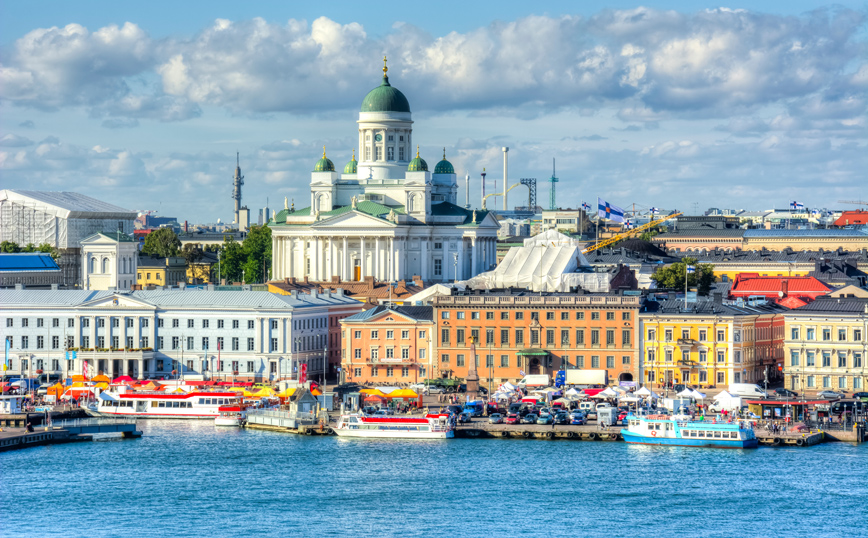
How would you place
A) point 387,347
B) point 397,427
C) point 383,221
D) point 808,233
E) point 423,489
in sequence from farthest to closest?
point 808,233 → point 383,221 → point 387,347 → point 397,427 → point 423,489

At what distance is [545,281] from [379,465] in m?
37.2

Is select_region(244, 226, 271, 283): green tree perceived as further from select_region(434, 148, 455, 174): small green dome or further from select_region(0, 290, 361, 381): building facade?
select_region(0, 290, 361, 381): building facade

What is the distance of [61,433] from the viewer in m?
76.6

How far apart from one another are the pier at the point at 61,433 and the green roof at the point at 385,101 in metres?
63.5

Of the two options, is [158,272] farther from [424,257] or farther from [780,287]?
[780,287]

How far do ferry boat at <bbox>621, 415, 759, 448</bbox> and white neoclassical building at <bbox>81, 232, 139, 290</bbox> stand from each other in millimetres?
66610

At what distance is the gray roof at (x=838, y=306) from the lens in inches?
3354

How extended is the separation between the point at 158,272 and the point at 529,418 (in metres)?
79.4

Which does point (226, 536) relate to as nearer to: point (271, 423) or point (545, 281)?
point (271, 423)

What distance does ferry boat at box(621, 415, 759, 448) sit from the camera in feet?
239

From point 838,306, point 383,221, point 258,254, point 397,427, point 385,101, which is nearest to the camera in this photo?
point 397,427

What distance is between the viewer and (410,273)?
13212 cm

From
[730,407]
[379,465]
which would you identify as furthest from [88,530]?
[730,407]

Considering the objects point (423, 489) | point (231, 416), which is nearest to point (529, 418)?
point (231, 416)
